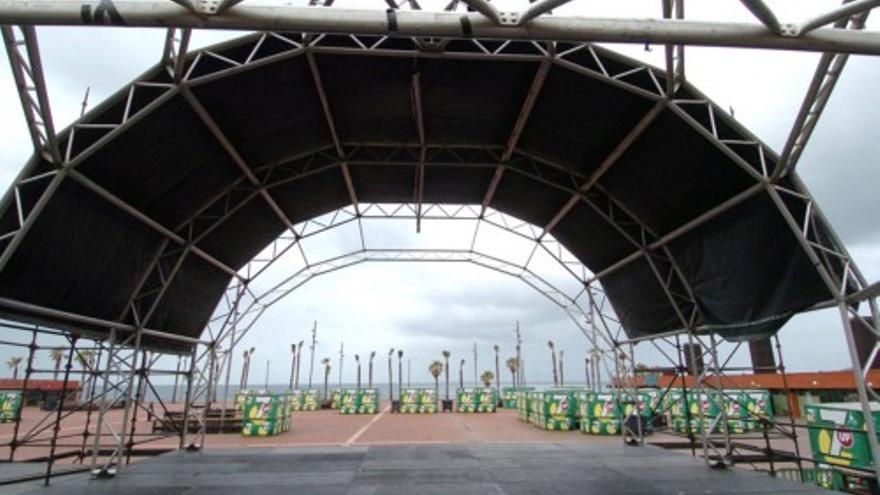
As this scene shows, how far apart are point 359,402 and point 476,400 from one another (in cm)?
1066

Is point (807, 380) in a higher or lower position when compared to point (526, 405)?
higher

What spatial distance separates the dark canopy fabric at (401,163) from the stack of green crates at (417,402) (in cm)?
3174

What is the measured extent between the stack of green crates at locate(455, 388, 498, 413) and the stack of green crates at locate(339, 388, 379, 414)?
773 centimetres

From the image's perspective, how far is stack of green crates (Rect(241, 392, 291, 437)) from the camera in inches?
1010

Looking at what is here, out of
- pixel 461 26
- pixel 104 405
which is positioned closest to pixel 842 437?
pixel 461 26

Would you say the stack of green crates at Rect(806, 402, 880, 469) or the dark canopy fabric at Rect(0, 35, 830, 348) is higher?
the dark canopy fabric at Rect(0, 35, 830, 348)

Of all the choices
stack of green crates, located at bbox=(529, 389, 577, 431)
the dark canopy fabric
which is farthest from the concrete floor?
stack of green crates, located at bbox=(529, 389, 577, 431)

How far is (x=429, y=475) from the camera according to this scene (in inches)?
453

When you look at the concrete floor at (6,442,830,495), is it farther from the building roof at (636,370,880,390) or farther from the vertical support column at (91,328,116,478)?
the building roof at (636,370,880,390)

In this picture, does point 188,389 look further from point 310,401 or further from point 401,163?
point 310,401

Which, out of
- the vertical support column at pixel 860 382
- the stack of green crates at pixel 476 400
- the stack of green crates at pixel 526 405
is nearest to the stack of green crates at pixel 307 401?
the stack of green crates at pixel 476 400

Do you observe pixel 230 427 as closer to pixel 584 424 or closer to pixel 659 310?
pixel 584 424

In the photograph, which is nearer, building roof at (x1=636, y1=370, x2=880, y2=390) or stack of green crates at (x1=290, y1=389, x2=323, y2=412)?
building roof at (x1=636, y1=370, x2=880, y2=390)

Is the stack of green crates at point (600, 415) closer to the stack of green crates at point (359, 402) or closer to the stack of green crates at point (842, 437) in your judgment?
the stack of green crates at point (842, 437)
